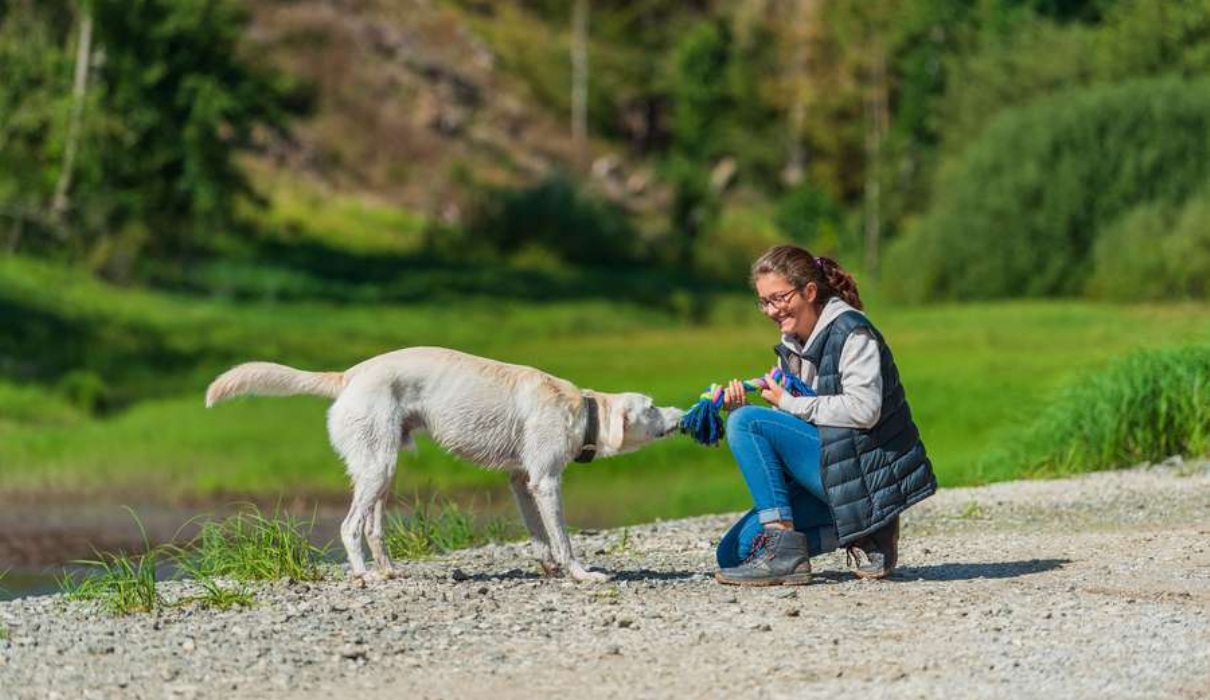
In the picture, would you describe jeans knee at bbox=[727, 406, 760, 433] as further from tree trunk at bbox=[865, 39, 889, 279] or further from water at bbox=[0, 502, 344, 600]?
tree trunk at bbox=[865, 39, 889, 279]

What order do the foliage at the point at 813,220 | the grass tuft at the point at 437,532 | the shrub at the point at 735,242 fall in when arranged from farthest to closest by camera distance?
the foliage at the point at 813,220 → the shrub at the point at 735,242 → the grass tuft at the point at 437,532

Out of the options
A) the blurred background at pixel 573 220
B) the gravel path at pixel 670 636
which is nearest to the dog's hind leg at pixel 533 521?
the gravel path at pixel 670 636

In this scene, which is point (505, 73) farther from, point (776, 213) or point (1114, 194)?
point (1114, 194)

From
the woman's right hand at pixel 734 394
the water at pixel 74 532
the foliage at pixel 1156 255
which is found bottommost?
the water at pixel 74 532

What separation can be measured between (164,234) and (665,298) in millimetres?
15464

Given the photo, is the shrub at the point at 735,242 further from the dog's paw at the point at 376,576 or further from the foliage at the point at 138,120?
the dog's paw at the point at 376,576

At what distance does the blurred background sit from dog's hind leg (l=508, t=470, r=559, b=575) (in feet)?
7.97

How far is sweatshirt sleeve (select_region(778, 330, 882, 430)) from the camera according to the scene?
425 inches

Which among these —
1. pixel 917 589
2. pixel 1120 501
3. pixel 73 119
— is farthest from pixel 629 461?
pixel 73 119

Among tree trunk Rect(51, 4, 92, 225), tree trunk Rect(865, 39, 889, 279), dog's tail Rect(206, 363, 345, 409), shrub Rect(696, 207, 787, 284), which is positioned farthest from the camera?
tree trunk Rect(865, 39, 889, 279)

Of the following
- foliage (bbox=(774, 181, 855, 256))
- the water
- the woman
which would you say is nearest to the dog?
the woman

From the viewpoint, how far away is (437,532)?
14508mm

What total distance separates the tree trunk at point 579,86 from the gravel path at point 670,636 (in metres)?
68.9

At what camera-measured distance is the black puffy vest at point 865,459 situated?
11.0 meters
